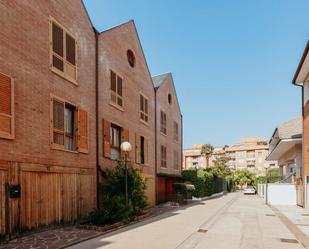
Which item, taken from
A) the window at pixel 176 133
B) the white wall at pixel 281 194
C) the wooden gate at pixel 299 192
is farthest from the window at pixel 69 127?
the window at pixel 176 133

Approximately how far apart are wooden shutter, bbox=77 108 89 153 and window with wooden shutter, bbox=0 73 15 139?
3869 millimetres

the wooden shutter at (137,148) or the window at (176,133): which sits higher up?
the window at (176,133)

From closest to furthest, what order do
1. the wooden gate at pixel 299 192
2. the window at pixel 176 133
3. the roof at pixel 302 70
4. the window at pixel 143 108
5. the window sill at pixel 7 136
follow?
the window sill at pixel 7 136 → the roof at pixel 302 70 → the wooden gate at pixel 299 192 → the window at pixel 143 108 → the window at pixel 176 133

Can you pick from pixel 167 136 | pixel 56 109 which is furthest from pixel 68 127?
pixel 167 136

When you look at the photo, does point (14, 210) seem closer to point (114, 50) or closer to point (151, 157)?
point (114, 50)

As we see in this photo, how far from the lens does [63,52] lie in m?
12.3

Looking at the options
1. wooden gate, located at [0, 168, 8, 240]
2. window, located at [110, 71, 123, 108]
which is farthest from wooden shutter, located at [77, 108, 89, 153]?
wooden gate, located at [0, 168, 8, 240]

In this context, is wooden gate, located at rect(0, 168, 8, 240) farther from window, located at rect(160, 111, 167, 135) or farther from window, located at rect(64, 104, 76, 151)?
window, located at rect(160, 111, 167, 135)

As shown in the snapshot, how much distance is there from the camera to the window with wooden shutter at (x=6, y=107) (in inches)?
355

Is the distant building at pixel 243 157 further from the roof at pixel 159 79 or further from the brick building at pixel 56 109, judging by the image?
the brick building at pixel 56 109

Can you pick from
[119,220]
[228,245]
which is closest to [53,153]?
[119,220]

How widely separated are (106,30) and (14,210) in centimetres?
1043

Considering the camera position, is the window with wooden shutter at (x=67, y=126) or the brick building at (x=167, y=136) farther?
the brick building at (x=167, y=136)

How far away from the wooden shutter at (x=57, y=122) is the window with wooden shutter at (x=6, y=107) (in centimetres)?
207
